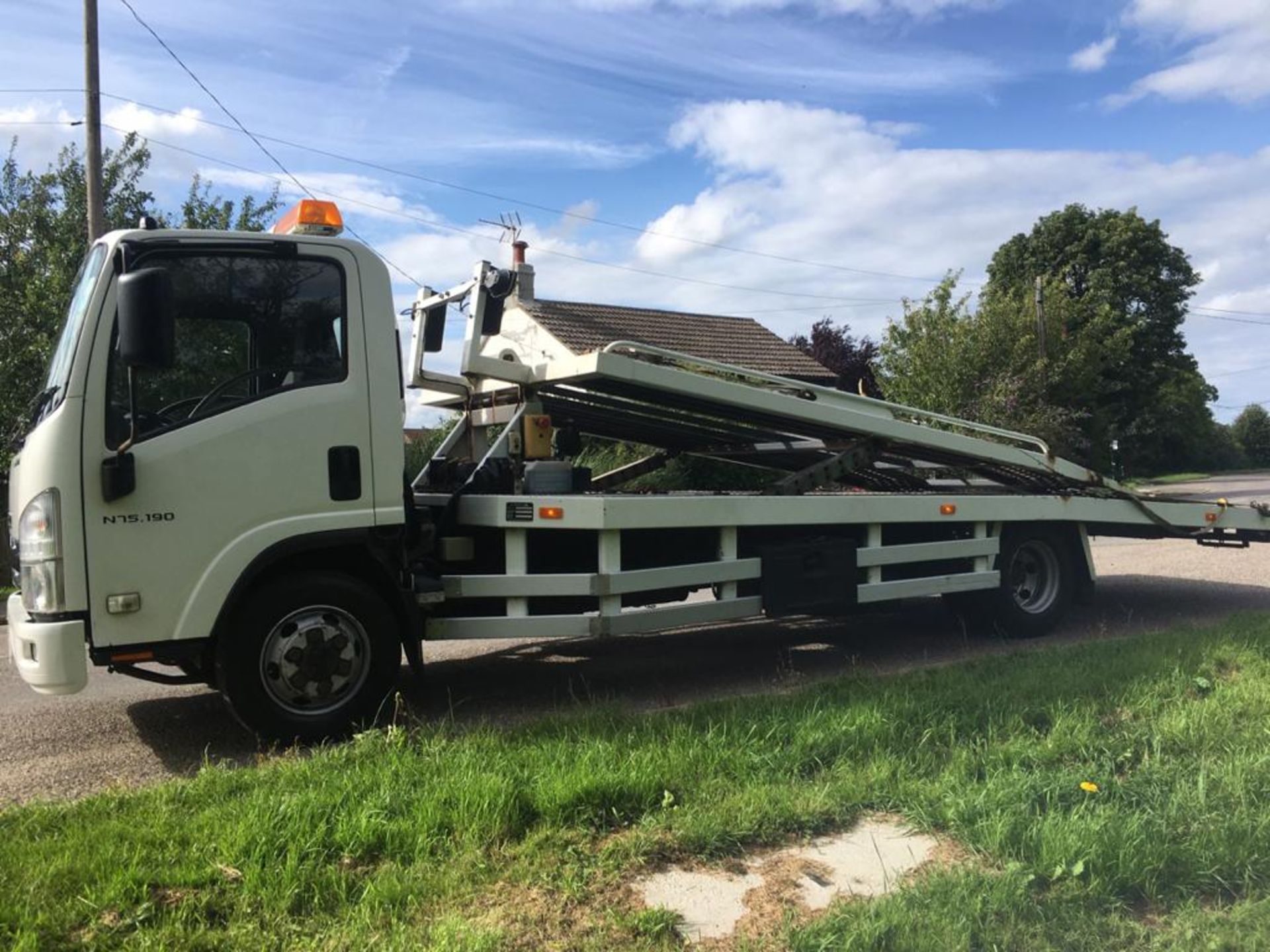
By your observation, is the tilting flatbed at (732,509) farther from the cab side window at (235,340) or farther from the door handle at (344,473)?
the cab side window at (235,340)

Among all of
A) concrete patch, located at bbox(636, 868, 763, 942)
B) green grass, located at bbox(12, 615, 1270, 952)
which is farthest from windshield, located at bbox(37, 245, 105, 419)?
concrete patch, located at bbox(636, 868, 763, 942)

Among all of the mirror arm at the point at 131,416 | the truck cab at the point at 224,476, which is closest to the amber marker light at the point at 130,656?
the truck cab at the point at 224,476

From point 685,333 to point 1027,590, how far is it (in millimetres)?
21029

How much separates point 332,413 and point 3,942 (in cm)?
283

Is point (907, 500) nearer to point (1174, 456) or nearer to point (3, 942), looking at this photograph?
point (3, 942)

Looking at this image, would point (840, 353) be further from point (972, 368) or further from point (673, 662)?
point (673, 662)

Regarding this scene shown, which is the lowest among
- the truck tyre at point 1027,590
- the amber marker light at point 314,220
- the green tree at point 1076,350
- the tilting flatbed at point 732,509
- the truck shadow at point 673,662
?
the truck shadow at point 673,662

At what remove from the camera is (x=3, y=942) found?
279cm

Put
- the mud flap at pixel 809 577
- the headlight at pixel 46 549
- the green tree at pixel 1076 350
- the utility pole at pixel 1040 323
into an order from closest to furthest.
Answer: the headlight at pixel 46 549
the mud flap at pixel 809 577
the green tree at pixel 1076 350
the utility pole at pixel 1040 323

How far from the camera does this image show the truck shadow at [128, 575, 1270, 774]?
570cm

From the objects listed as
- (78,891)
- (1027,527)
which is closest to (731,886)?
(78,891)

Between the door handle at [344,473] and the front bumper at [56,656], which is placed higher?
the door handle at [344,473]

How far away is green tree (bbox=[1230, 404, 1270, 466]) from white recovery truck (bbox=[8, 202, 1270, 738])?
236ft

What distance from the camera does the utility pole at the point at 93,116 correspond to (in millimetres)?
12352
